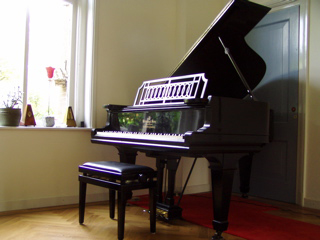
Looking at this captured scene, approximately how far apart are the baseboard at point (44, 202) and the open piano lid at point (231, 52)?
1560 mm

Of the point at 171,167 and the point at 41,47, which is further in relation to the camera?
the point at 41,47

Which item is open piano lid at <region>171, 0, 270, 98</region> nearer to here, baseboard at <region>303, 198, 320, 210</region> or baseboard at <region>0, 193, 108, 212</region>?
baseboard at <region>303, 198, 320, 210</region>

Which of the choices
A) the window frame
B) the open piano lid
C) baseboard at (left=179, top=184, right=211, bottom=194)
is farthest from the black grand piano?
baseboard at (left=179, top=184, right=211, bottom=194)

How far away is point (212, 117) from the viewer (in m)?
2.33

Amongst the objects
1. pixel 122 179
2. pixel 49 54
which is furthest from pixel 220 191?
pixel 49 54

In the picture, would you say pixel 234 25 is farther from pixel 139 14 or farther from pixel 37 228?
pixel 37 228

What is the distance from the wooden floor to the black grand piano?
8.9 inches

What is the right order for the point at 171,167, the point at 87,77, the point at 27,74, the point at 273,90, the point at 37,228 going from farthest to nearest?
the point at 273,90
the point at 87,77
the point at 27,74
the point at 171,167
the point at 37,228

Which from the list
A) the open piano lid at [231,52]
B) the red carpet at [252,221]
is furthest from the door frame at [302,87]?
the open piano lid at [231,52]

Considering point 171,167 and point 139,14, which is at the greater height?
point 139,14

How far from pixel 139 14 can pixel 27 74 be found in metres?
1.49

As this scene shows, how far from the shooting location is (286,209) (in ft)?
11.7

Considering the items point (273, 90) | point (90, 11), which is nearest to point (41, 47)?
point (90, 11)

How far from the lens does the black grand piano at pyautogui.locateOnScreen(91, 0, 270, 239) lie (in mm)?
2361
